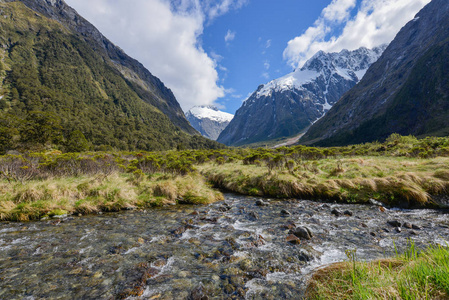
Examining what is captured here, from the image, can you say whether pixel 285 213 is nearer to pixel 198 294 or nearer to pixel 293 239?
pixel 293 239

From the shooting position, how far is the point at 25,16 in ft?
616

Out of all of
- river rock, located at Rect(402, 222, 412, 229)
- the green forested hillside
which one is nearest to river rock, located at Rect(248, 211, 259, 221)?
river rock, located at Rect(402, 222, 412, 229)

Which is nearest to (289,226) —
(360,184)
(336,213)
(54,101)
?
(336,213)

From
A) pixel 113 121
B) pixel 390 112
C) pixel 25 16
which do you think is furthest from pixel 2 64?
pixel 390 112

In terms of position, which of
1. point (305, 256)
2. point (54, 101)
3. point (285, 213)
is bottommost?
point (305, 256)

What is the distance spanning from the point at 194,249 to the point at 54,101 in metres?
153

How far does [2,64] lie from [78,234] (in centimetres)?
19781

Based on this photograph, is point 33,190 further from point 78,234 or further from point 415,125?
point 415,125

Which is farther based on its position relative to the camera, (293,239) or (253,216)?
(253,216)

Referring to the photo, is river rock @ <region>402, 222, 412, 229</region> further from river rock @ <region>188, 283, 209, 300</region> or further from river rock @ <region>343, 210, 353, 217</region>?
river rock @ <region>188, 283, 209, 300</region>

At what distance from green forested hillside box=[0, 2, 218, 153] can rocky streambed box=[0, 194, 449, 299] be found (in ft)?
186

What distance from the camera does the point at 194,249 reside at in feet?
25.3

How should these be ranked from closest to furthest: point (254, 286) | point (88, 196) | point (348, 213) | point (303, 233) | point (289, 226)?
point (254, 286), point (303, 233), point (289, 226), point (348, 213), point (88, 196)

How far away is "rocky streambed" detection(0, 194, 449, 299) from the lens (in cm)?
545
